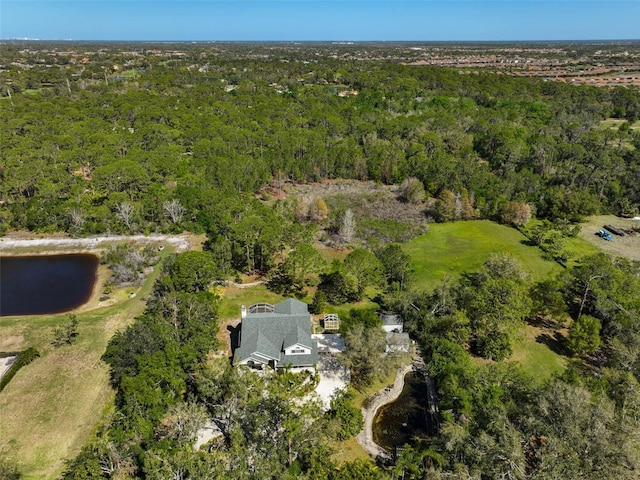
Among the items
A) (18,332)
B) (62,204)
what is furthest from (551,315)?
(62,204)

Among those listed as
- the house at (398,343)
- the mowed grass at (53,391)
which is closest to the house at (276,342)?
the house at (398,343)

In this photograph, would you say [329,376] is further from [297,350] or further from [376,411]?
[376,411]

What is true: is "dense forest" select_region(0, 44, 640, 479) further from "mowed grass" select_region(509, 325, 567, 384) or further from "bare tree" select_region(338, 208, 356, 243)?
"mowed grass" select_region(509, 325, 567, 384)

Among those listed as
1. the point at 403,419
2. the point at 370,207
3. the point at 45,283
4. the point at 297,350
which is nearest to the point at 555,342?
the point at 403,419

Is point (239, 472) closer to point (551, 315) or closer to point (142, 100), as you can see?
point (551, 315)

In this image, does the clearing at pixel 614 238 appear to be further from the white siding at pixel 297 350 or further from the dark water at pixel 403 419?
the white siding at pixel 297 350

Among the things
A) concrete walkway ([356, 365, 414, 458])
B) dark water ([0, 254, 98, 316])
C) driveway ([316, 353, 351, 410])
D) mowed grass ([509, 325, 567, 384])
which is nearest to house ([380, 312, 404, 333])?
concrete walkway ([356, 365, 414, 458])
